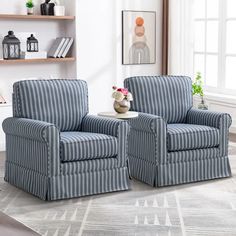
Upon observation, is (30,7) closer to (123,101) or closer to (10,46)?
(10,46)

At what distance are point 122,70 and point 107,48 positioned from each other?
0.39m

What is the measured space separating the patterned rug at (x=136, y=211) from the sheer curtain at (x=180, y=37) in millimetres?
3247

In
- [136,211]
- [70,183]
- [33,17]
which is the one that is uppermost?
[33,17]

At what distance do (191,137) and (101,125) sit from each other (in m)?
0.77

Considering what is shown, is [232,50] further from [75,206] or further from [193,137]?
[75,206]

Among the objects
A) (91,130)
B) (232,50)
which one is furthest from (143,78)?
(232,50)

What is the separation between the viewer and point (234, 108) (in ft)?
23.6

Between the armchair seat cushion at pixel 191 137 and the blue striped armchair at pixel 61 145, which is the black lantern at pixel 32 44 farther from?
the armchair seat cushion at pixel 191 137

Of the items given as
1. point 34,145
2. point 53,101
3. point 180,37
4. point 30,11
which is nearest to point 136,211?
point 34,145

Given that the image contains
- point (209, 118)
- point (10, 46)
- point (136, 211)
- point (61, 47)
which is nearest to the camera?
point (136, 211)

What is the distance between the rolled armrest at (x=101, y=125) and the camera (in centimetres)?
446

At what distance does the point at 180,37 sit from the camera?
7.69 m

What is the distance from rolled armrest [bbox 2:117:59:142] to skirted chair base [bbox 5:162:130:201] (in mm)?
300

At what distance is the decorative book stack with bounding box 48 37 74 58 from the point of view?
22.5 feet
